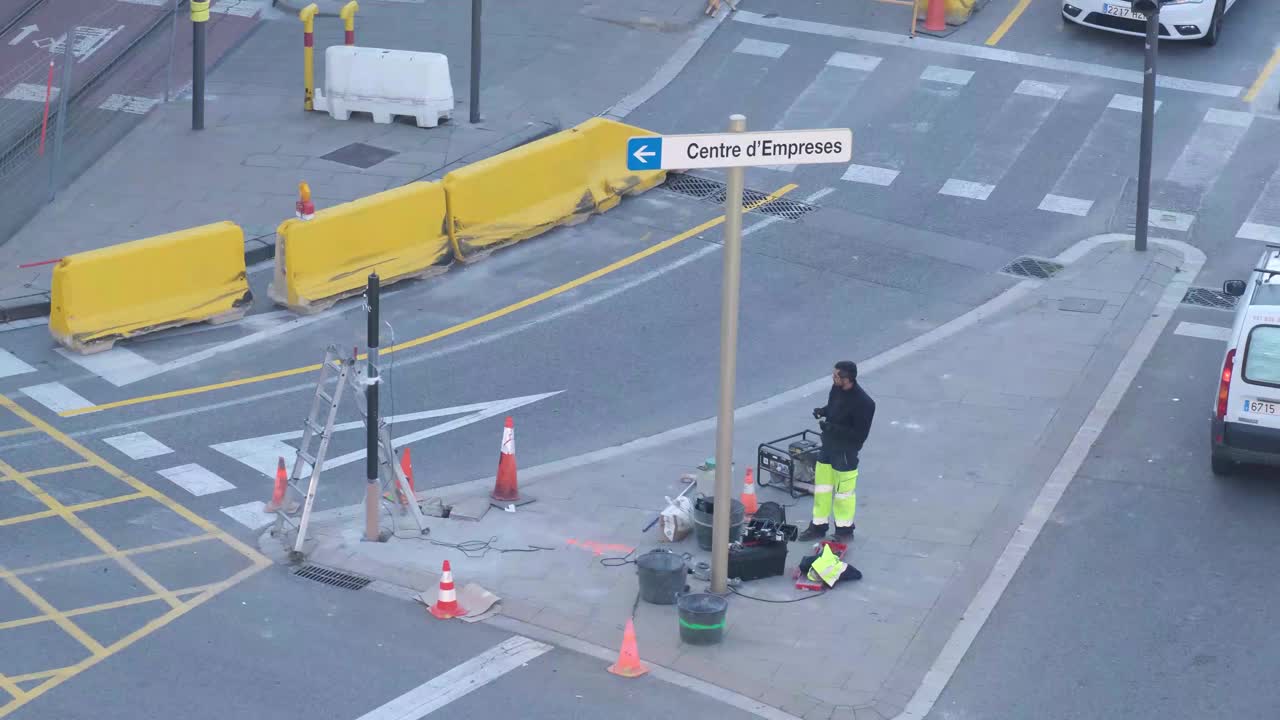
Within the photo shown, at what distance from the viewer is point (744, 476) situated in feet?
48.9

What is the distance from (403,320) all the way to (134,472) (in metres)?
4.15

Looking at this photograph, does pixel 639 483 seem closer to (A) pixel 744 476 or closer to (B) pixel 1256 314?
(A) pixel 744 476

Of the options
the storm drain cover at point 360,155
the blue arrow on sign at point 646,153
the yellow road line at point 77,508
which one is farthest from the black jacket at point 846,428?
the storm drain cover at point 360,155

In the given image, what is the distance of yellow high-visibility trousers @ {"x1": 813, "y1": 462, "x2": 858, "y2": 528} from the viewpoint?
1365cm

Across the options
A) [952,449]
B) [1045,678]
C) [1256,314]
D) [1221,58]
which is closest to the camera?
[1045,678]

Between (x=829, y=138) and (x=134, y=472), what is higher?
(x=829, y=138)

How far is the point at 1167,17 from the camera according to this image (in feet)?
80.2

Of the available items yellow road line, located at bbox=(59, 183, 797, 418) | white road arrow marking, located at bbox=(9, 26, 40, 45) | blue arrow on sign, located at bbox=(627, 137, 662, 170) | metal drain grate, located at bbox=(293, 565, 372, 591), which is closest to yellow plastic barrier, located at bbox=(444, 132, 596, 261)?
yellow road line, located at bbox=(59, 183, 797, 418)

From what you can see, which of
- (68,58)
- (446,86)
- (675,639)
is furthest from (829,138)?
(68,58)

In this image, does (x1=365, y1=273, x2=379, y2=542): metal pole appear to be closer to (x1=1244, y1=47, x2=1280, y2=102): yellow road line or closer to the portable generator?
the portable generator

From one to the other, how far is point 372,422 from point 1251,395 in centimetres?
703

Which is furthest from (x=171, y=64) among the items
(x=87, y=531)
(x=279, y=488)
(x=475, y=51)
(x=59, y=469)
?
(x=87, y=531)

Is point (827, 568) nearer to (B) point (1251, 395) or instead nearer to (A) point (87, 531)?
(B) point (1251, 395)

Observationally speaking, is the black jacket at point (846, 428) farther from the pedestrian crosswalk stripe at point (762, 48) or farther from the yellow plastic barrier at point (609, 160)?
the pedestrian crosswalk stripe at point (762, 48)
